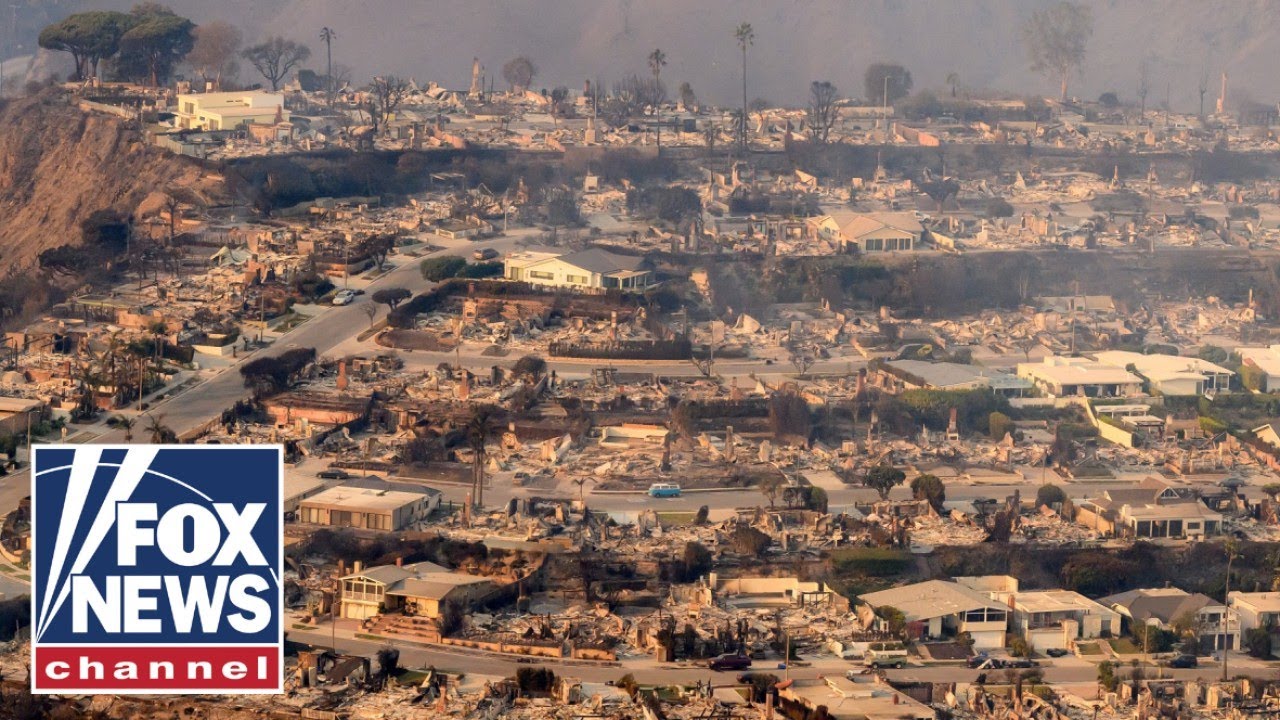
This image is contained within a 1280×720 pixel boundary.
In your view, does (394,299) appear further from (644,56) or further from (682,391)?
(644,56)

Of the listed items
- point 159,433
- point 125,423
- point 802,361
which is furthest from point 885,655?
point 802,361

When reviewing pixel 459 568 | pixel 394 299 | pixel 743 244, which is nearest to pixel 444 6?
pixel 743 244

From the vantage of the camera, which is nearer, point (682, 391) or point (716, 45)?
point (682, 391)

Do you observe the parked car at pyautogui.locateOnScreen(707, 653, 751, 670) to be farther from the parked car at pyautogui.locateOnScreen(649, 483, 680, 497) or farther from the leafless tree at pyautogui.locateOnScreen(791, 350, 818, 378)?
the leafless tree at pyautogui.locateOnScreen(791, 350, 818, 378)

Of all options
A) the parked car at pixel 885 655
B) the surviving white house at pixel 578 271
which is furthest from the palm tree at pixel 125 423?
the parked car at pixel 885 655

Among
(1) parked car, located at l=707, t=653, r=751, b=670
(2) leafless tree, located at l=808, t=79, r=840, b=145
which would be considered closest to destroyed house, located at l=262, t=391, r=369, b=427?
(1) parked car, located at l=707, t=653, r=751, b=670

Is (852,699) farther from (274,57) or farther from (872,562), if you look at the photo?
(274,57)
